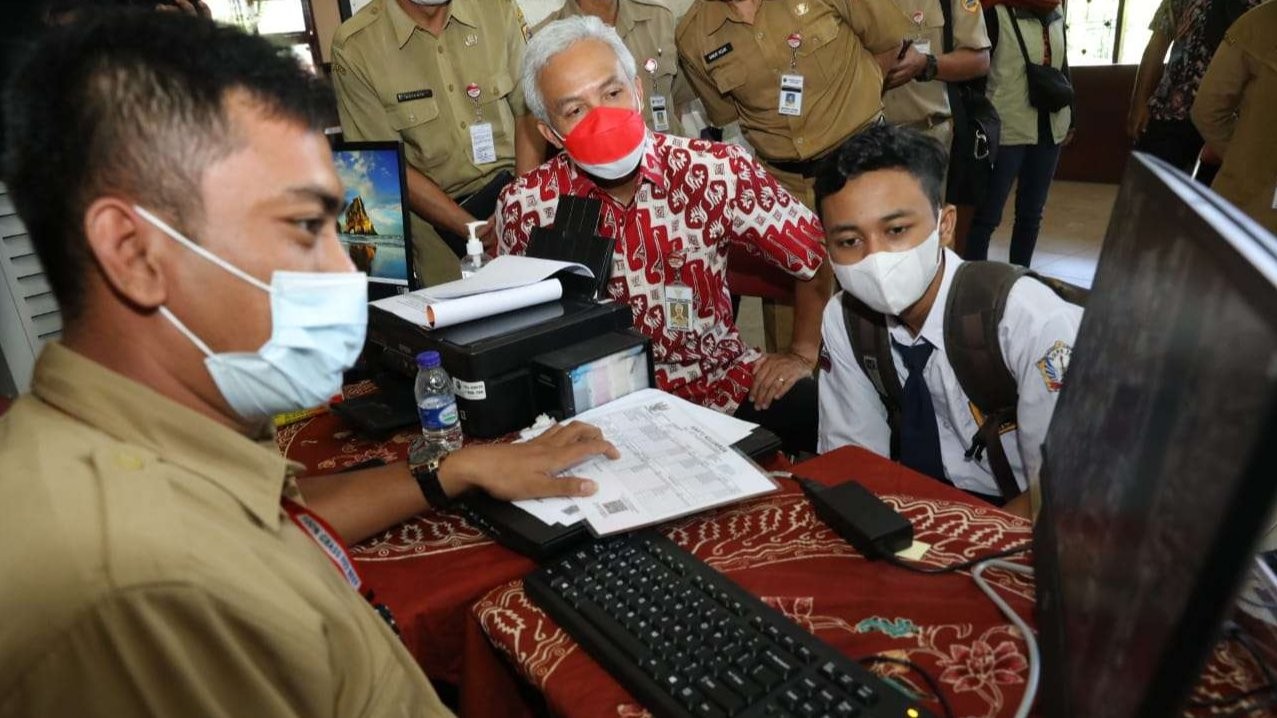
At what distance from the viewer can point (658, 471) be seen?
46.5 inches

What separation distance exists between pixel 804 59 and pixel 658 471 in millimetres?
2290

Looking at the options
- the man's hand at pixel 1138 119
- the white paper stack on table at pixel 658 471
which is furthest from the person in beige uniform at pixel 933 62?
the white paper stack on table at pixel 658 471

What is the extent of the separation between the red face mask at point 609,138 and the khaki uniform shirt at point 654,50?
54.4 inches

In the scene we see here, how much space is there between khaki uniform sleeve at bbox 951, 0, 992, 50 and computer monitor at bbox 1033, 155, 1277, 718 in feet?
9.47

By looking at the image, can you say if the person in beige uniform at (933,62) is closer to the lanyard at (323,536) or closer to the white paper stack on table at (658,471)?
the white paper stack on table at (658,471)

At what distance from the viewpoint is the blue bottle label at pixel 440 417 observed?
135 cm

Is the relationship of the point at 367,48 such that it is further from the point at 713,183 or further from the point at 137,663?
the point at 137,663

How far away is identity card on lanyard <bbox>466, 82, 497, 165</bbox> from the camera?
2.93 metres

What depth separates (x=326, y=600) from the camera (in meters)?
0.72

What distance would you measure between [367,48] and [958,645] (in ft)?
9.04

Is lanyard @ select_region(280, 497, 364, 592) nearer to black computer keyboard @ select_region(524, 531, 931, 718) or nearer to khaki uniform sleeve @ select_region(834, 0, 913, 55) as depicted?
black computer keyboard @ select_region(524, 531, 931, 718)

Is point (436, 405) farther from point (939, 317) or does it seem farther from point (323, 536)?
point (939, 317)

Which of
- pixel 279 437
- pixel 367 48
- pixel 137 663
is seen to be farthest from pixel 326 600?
pixel 367 48

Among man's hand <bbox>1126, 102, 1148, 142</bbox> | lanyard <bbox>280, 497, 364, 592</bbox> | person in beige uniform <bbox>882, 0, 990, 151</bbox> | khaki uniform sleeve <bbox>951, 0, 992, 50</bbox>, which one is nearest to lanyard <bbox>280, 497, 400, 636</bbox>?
lanyard <bbox>280, 497, 364, 592</bbox>
